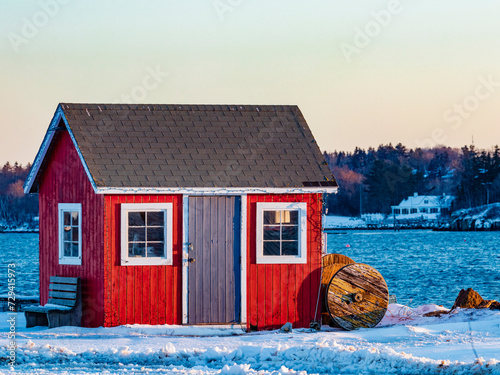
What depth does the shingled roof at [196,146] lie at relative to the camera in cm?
1448

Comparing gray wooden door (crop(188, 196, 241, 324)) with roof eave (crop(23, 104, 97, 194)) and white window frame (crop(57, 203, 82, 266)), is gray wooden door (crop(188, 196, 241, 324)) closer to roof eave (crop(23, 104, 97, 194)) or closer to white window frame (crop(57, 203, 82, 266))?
white window frame (crop(57, 203, 82, 266))

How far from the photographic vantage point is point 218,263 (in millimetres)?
14625

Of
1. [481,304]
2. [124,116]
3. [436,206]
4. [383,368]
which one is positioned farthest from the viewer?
[436,206]

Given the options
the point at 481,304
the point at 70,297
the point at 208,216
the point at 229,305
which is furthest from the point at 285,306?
the point at 481,304

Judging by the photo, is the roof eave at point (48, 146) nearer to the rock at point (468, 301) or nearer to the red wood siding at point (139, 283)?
the red wood siding at point (139, 283)

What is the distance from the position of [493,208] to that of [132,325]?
13238 centimetres

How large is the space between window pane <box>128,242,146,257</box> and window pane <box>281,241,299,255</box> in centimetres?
254

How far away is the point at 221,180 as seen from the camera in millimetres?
14547

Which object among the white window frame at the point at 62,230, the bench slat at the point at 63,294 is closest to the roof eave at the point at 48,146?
the white window frame at the point at 62,230

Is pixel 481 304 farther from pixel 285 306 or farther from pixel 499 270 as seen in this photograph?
pixel 499 270

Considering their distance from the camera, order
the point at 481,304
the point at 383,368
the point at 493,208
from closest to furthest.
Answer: the point at 383,368 < the point at 481,304 < the point at 493,208

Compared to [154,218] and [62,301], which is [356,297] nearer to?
[154,218]

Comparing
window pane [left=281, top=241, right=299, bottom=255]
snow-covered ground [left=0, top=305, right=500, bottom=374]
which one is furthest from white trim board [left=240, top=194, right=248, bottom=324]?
window pane [left=281, top=241, right=299, bottom=255]

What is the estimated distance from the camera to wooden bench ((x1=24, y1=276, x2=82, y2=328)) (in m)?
14.6
